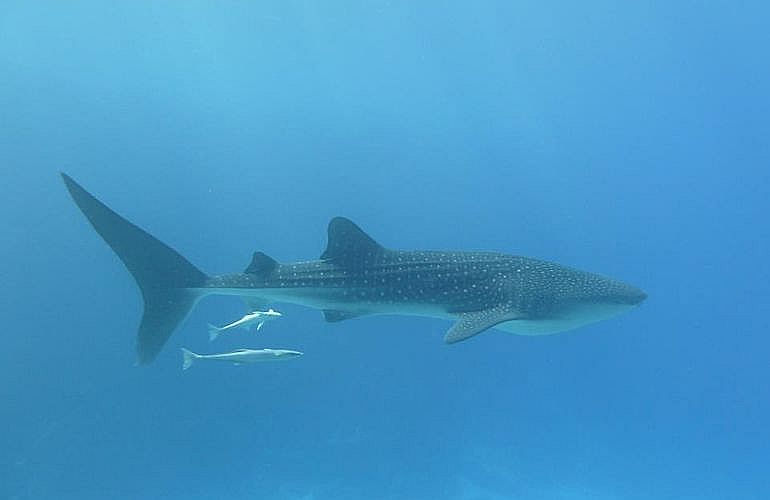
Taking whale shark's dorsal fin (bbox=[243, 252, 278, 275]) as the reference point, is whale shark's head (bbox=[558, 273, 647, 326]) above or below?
above

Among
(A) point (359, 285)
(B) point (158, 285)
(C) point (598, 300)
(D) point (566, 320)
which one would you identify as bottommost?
(B) point (158, 285)

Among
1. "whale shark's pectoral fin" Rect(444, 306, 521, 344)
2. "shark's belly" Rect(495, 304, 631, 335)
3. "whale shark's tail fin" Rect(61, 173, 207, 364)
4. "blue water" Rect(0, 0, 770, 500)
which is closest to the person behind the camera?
"whale shark's pectoral fin" Rect(444, 306, 521, 344)

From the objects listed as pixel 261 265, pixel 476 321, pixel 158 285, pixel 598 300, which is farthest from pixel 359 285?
pixel 598 300

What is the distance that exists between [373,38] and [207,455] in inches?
491

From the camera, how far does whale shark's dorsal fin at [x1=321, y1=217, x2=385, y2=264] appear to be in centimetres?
673

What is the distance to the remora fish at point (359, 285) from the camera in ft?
21.8

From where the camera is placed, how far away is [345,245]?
6754 mm

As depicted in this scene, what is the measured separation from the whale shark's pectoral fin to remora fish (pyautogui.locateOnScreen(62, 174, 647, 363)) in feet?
0.03

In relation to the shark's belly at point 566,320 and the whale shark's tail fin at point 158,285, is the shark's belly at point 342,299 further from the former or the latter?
the shark's belly at point 566,320

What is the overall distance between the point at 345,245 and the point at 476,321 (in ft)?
4.43

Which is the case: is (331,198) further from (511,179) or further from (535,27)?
(535,27)

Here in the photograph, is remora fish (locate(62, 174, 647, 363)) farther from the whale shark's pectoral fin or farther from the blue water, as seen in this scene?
the blue water

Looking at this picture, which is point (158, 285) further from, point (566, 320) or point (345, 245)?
point (566, 320)

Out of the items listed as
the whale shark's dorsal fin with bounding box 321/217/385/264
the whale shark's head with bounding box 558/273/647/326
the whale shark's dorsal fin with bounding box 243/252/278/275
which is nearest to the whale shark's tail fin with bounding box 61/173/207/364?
the whale shark's dorsal fin with bounding box 243/252/278/275
